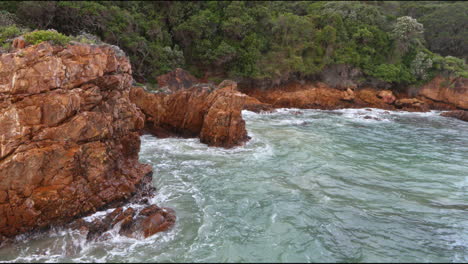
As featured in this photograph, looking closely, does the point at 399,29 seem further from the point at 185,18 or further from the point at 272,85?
the point at 185,18

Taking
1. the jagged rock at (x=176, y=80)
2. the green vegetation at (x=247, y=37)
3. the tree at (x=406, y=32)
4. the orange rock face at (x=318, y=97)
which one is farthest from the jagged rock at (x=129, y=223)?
the tree at (x=406, y=32)

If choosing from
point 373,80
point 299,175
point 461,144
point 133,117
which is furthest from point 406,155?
point 373,80

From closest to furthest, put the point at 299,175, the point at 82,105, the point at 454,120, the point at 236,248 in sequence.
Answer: the point at 236,248, the point at 82,105, the point at 299,175, the point at 454,120

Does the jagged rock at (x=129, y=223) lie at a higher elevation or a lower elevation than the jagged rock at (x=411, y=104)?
higher

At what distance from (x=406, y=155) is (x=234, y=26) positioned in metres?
20.5

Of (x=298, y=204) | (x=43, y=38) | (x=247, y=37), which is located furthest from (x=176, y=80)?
(x=298, y=204)

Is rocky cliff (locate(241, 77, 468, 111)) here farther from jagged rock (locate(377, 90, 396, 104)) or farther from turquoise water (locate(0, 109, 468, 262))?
turquoise water (locate(0, 109, 468, 262))

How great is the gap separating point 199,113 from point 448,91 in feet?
100

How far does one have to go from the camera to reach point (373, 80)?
3478cm

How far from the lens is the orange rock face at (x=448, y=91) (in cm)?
3319

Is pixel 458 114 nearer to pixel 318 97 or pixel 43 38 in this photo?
pixel 318 97

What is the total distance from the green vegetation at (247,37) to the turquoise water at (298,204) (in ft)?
42.1

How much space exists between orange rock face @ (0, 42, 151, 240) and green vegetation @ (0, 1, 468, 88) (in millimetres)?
17926

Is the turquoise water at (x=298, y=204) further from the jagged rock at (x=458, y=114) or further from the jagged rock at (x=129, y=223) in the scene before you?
the jagged rock at (x=458, y=114)
